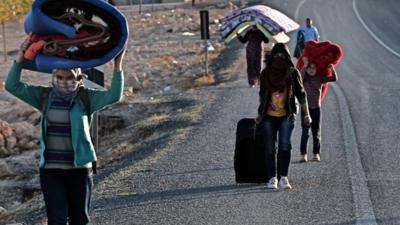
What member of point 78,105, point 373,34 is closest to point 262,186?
point 78,105

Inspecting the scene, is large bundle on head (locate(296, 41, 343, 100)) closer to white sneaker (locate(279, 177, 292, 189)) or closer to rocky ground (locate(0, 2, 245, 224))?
white sneaker (locate(279, 177, 292, 189))

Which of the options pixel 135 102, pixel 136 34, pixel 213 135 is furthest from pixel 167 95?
pixel 136 34

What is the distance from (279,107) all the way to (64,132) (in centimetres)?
359

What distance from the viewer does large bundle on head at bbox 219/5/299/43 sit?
1442 cm

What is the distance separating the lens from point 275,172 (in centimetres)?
944

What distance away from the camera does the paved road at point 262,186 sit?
8.36 m

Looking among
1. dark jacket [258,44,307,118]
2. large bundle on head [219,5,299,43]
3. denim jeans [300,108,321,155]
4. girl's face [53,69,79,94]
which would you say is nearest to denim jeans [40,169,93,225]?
girl's face [53,69,79,94]

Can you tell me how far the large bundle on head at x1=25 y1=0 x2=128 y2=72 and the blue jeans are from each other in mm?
3403

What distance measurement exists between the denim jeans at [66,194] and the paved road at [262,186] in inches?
75.1

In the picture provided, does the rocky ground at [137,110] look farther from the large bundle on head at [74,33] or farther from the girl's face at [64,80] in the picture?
the large bundle on head at [74,33]

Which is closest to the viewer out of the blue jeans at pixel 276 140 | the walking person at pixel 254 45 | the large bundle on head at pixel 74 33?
the large bundle on head at pixel 74 33

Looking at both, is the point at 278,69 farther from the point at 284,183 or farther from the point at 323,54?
the point at 323,54

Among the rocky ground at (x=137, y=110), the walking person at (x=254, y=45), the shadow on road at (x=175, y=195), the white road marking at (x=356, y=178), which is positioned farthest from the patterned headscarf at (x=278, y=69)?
the walking person at (x=254, y=45)

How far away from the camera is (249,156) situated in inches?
384
